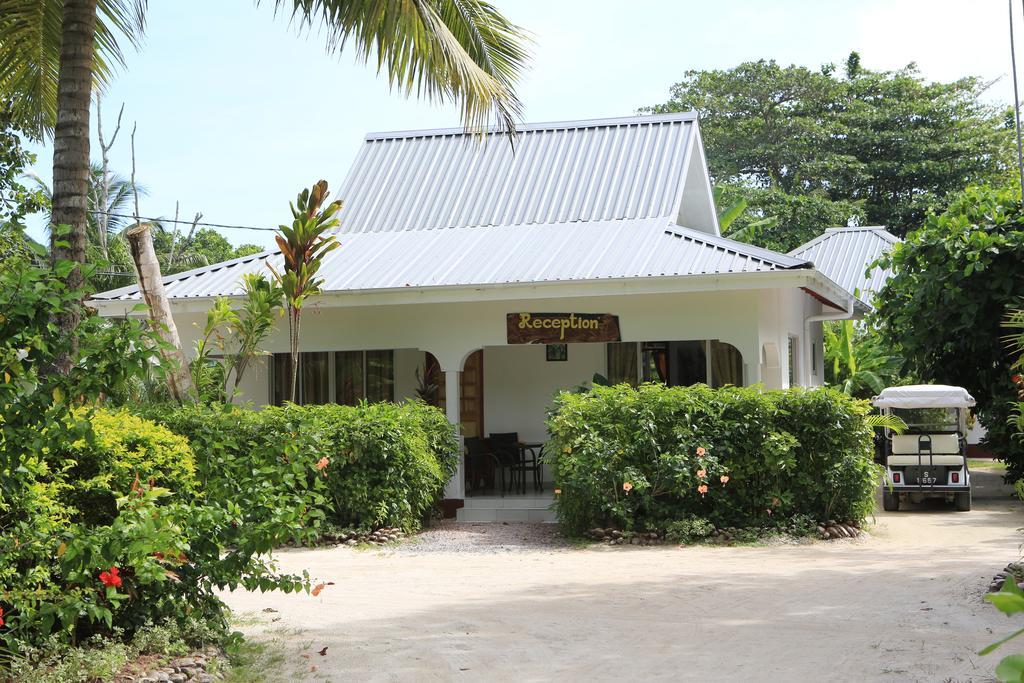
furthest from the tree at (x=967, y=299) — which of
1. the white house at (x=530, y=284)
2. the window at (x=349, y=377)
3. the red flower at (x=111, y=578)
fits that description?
the red flower at (x=111, y=578)

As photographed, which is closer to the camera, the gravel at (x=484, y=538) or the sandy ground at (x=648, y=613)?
the sandy ground at (x=648, y=613)

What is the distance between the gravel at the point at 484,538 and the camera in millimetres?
11680

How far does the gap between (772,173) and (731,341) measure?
109 ft

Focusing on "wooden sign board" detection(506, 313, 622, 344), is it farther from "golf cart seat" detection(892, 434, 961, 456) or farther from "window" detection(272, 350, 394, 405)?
"golf cart seat" detection(892, 434, 961, 456)

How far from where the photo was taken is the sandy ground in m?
6.32

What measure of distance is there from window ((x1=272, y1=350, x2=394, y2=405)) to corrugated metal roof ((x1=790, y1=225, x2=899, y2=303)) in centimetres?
1481

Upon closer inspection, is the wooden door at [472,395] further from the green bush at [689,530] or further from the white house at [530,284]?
the green bush at [689,530]

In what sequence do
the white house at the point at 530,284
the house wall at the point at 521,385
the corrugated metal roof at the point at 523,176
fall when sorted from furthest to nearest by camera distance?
the house wall at the point at 521,385, the corrugated metal roof at the point at 523,176, the white house at the point at 530,284

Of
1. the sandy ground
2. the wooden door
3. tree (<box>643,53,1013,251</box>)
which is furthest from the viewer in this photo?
tree (<box>643,53,1013,251</box>)

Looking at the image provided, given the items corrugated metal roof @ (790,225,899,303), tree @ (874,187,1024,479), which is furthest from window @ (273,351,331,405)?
corrugated metal roof @ (790,225,899,303)

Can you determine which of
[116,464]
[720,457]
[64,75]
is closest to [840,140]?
[720,457]

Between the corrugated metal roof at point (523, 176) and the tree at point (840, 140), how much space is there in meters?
18.8

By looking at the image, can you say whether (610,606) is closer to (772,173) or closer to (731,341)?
(731,341)

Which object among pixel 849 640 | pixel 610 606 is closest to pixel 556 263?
pixel 610 606
